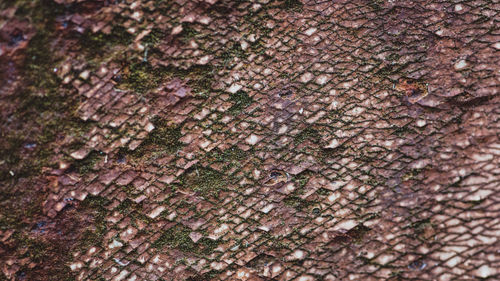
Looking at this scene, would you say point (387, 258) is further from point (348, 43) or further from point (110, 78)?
point (110, 78)

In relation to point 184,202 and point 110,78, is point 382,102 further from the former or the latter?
point 110,78

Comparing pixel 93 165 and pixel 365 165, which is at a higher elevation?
pixel 93 165

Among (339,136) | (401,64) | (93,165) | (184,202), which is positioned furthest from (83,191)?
(401,64)

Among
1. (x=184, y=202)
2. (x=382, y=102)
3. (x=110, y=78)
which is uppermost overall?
(x=110, y=78)

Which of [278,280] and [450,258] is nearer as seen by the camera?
[450,258]
